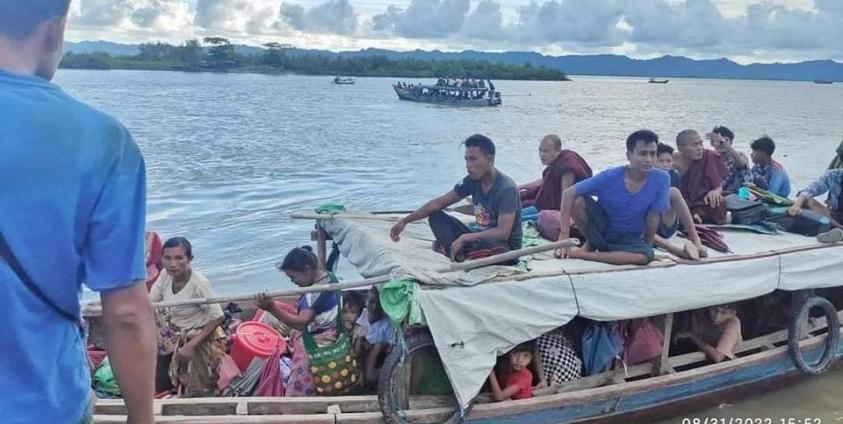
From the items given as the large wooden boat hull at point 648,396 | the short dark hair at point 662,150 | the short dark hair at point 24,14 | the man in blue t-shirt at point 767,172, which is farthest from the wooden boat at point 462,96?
the short dark hair at point 24,14

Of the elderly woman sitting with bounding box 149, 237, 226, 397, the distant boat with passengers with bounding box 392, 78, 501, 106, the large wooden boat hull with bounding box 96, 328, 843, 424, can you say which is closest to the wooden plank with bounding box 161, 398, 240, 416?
the large wooden boat hull with bounding box 96, 328, 843, 424

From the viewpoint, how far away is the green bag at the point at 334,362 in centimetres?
461

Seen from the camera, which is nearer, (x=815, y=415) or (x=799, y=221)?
(x=815, y=415)

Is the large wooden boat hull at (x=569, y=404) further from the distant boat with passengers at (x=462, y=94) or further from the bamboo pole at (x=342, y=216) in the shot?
the distant boat with passengers at (x=462, y=94)

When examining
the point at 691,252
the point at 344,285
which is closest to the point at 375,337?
the point at 344,285

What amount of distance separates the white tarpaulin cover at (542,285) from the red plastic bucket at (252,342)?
31.1 inches

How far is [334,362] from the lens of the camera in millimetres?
4656

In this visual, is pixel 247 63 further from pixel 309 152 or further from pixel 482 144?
pixel 482 144

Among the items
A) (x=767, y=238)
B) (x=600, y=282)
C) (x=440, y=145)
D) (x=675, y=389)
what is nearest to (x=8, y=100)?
(x=600, y=282)

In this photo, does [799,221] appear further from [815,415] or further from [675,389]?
[675,389]

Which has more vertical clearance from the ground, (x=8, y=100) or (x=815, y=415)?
(x=8, y=100)

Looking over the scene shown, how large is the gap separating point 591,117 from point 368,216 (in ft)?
157

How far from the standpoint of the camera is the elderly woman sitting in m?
4.65

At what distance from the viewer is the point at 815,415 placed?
243 inches
